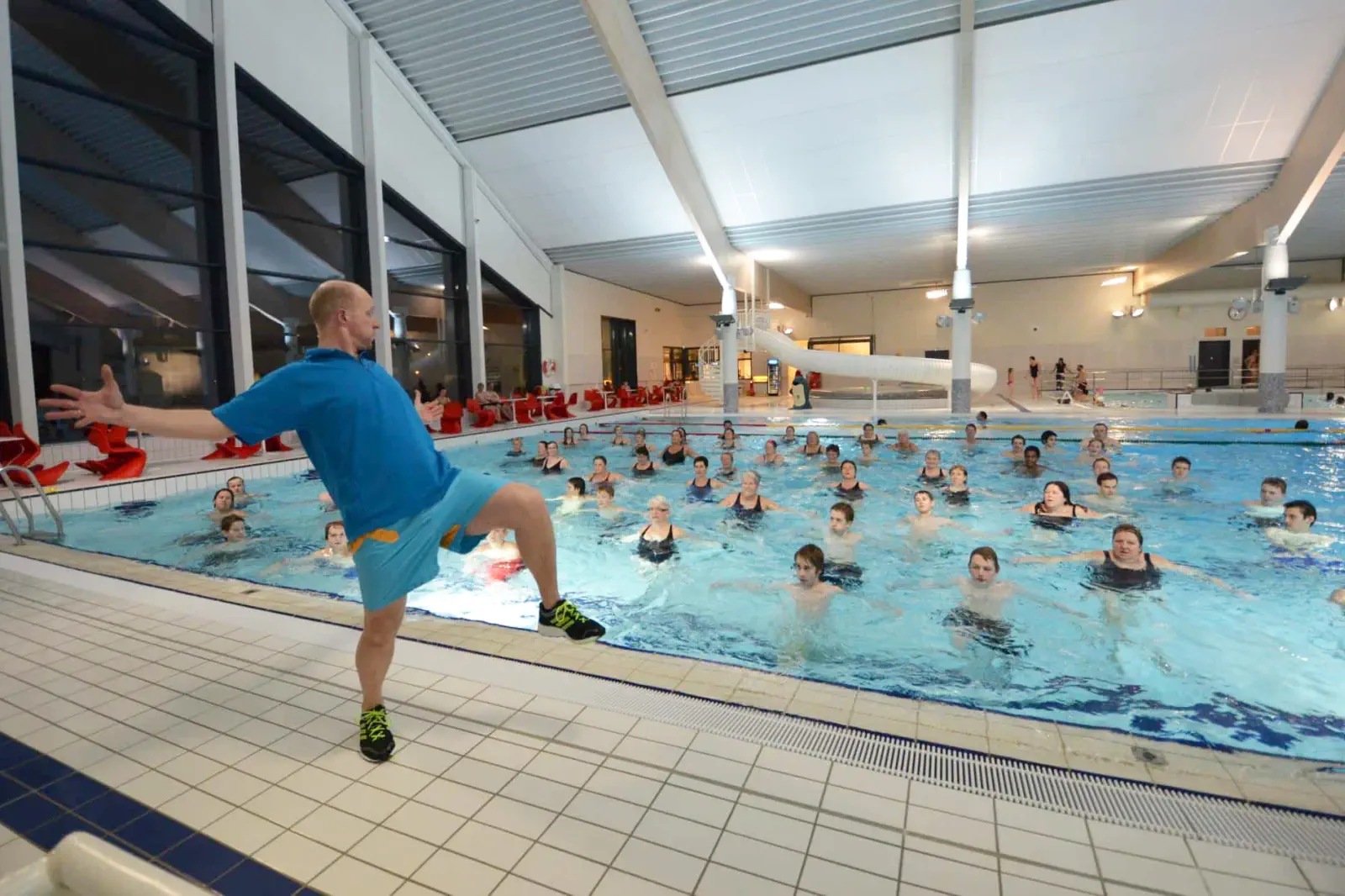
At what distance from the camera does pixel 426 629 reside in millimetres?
3154

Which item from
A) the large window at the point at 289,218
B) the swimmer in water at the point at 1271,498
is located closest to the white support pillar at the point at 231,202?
the large window at the point at 289,218

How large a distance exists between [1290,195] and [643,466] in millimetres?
12280

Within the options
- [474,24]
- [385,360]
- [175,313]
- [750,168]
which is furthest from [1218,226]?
[175,313]

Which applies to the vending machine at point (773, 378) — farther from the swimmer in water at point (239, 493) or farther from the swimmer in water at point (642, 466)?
the swimmer in water at point (239, 493)

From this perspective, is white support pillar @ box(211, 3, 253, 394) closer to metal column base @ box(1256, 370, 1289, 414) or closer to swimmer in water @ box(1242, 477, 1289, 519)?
swimmer in water @ box(1242, 477, 1289, 519)

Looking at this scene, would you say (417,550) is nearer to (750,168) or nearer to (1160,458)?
(1160,458)

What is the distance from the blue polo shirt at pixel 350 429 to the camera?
72.5 inches

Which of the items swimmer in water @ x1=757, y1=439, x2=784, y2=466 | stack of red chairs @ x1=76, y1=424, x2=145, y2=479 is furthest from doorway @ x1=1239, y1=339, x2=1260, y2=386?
stack of red chairs @ x1=76, y1=424, x2=145, y2=479

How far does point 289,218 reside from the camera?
1198 centimetres

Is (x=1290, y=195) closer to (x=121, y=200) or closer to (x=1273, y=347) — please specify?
(x=1273, y=347)

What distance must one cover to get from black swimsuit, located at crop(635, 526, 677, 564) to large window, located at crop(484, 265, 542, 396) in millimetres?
Result: 12111

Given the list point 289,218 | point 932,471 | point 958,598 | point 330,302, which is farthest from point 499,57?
point 330,302

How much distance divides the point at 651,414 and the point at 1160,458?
36.2 ft

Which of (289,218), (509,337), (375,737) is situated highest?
(289,218)
